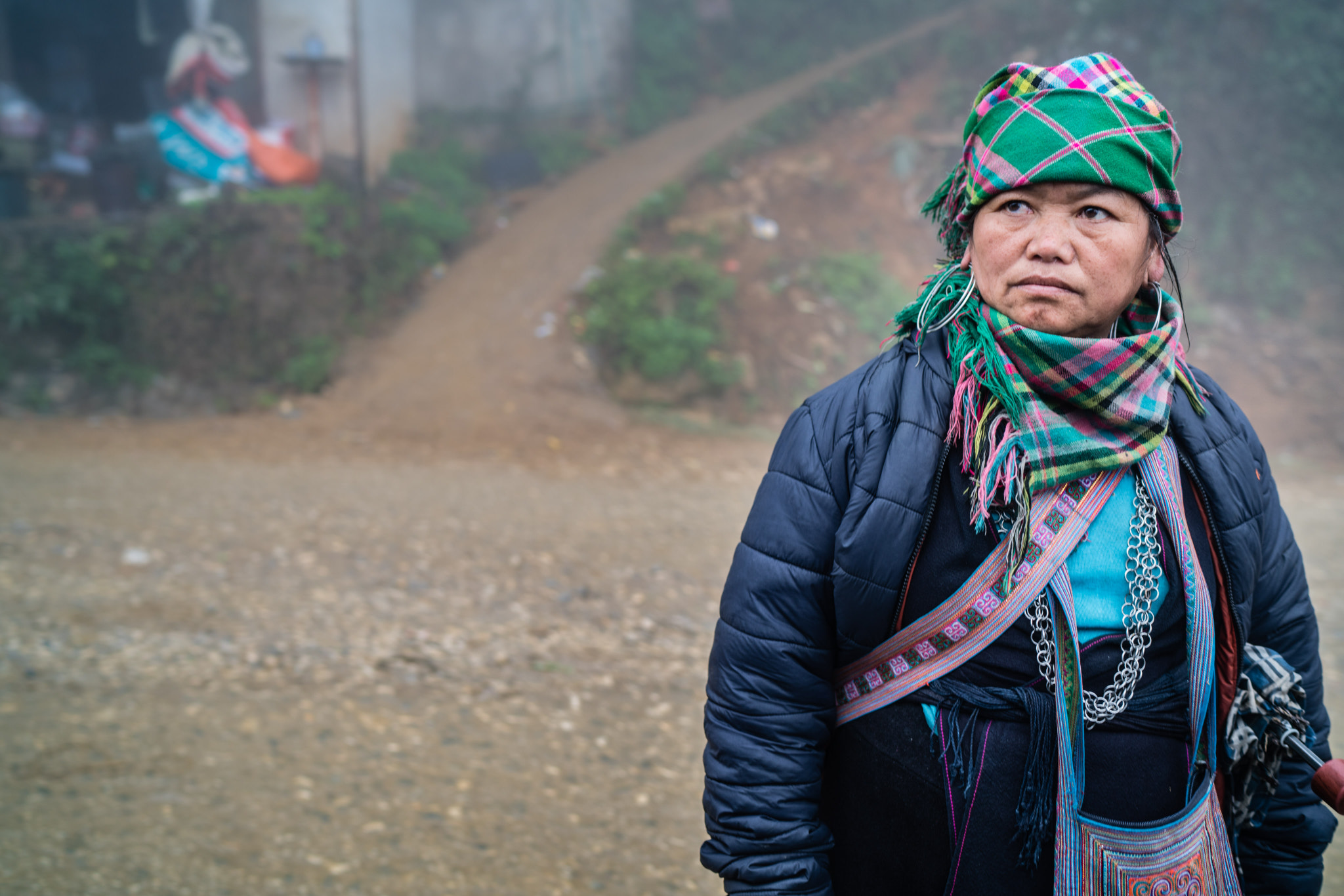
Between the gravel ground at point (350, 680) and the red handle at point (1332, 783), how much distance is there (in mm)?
1898

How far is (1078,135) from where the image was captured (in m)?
1.28

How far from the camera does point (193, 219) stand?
9.27m

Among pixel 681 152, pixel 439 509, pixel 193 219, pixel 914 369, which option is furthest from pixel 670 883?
pixel 681 152

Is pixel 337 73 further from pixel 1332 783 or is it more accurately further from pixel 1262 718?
pixel 1332 783

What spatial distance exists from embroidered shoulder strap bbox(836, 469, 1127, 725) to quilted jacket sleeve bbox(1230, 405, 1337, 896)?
39 cm

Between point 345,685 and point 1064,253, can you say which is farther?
point 345,685

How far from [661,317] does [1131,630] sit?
28.9 feet

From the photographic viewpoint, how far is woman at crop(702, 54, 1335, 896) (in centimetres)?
129

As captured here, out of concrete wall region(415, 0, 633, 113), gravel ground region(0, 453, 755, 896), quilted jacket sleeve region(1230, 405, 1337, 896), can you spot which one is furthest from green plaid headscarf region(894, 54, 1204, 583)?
concrete wall region(415, 0, 633, 113)

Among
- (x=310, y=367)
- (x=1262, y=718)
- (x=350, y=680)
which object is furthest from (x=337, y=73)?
(x=1262, y=718)

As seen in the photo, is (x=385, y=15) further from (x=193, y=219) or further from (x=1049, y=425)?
(x=1049, y=425)

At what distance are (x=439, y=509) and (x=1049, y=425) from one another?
17.0 feet

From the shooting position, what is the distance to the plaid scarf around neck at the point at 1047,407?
129cm

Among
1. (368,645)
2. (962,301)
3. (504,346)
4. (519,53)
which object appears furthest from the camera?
(519,53)
